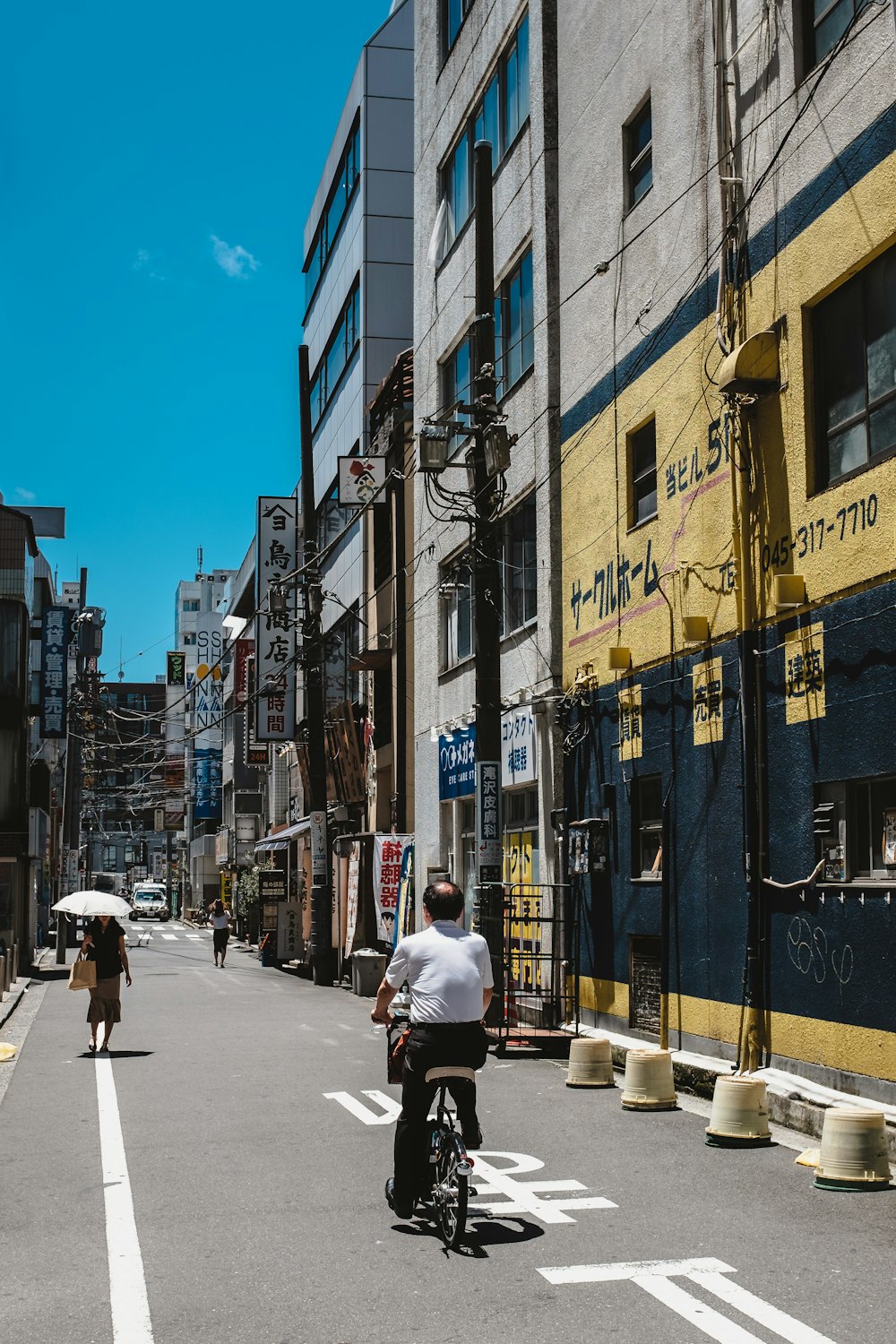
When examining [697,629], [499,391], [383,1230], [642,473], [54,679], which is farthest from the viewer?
[54,679]

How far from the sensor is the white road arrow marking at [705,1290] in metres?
5.91

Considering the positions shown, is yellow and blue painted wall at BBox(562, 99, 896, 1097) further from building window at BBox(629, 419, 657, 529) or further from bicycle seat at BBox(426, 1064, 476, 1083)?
bicycle seat at BBox(426, 1064, 476, 1083)

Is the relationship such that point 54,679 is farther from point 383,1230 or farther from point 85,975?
point 383,1230

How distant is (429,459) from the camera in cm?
1789

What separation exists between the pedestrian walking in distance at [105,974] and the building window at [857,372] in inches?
406

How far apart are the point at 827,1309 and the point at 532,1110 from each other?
19.6ft

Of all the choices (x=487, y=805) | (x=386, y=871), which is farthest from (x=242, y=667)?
(x=487, y=805)

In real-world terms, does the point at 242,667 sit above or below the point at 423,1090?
above

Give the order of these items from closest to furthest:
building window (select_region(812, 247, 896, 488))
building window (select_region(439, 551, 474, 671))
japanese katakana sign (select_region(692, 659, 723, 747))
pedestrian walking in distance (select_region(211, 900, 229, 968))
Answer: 1. building window (select_region(812, 247, 896, 488))
2. japanese katakana sign (select_region(692, 659, 723, 747))
3. building window (select_region(439, 551, 474, 671))
4. pedestrian walking in distance (select_region(211, 900, 229, 968))

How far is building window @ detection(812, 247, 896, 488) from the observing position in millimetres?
11445

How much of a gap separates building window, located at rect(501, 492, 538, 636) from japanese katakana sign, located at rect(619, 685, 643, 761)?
3761mm

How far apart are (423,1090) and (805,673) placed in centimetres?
590

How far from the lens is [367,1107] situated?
40.8ft

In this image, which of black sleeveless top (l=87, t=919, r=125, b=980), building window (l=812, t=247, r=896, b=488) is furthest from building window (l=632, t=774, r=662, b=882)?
black sleeveless top (l=87, t=919, r=125, b=980)
